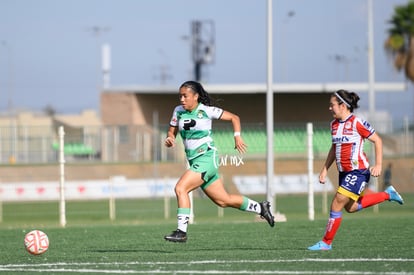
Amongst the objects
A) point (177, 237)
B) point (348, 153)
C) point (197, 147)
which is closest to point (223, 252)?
point (177, 237)

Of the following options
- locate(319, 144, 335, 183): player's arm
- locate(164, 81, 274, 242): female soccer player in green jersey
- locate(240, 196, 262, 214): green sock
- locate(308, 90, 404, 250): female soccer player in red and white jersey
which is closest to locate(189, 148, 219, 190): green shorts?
locate(164, 81, 274, 242): female soccer player in green jersey

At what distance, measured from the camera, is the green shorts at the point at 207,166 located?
12359mm

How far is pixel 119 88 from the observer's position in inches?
2041

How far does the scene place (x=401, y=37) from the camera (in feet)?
185

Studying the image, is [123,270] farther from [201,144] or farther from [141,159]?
[141,159]

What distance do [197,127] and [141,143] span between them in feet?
91.6

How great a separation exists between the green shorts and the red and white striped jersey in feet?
5.27

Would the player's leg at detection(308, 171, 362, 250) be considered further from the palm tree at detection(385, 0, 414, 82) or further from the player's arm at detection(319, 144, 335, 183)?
the palm tree at detection(385, 0, 414, 82)

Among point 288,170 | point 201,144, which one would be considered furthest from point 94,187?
point 201,144

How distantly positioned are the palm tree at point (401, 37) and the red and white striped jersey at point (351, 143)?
44581 millimetres

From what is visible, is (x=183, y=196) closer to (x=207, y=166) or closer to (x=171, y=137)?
(x=207, y=166)

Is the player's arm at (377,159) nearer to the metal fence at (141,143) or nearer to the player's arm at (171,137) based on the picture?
the player's arm at (171,137)

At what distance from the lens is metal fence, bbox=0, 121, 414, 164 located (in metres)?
38.6

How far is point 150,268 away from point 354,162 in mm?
3195
